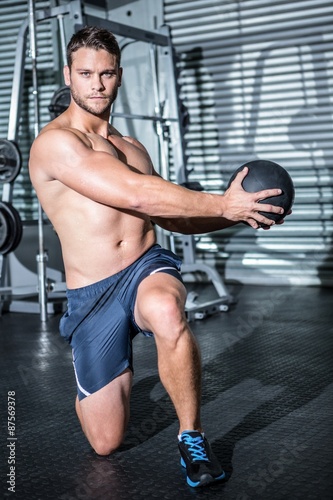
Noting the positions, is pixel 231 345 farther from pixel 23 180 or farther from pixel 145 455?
pixel 23 180

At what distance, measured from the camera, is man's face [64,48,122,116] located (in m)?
2.16

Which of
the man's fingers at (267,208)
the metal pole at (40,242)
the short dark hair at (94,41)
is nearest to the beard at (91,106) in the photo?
the short dark hair at (94,41)

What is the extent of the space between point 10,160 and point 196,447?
3114mm

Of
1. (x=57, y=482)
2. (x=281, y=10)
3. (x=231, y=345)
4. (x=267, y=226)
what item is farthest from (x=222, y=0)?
(x=57, y=482)

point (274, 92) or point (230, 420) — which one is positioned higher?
point (274, 92)

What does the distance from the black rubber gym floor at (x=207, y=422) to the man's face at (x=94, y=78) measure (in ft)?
3.54

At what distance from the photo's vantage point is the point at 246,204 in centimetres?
193

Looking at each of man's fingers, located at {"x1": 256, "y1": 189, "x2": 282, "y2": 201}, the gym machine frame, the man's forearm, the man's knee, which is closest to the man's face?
the man's forearm

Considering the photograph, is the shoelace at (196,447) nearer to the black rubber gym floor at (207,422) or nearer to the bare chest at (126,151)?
the black rubber gym floor at (207,422)

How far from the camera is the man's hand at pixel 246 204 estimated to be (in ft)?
6.31

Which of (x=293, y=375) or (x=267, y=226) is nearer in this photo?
(x=267, y=226)

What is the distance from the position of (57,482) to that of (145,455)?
30 centimetres

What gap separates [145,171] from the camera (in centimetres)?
235

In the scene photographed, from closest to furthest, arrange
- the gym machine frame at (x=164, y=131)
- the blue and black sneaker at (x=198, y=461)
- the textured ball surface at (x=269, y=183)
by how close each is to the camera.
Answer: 1. the blue and black sneaker at (x=198, y=461)
2. the textured ball surface at (x=269, y=183)
3. the gym machine frame at (x=164, y=131)
